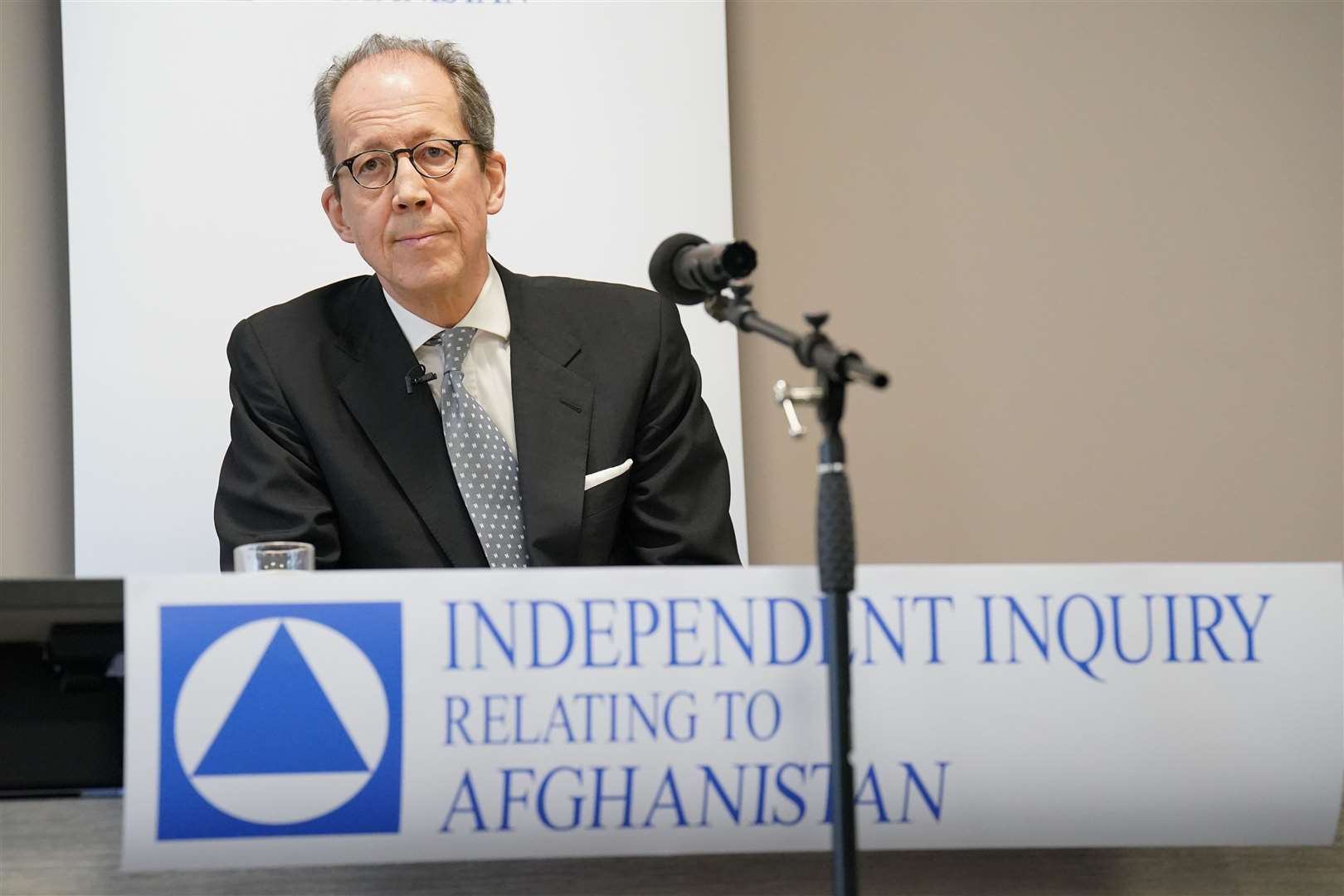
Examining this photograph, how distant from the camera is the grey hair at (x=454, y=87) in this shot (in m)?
1.94

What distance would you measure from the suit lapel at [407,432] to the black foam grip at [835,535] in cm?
100

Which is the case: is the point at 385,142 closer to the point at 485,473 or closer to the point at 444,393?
the point at 444,393

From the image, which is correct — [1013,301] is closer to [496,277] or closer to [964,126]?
[964,126]

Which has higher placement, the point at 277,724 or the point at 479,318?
the point at 479,318

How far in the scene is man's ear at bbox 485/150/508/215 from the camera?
1.99 meters

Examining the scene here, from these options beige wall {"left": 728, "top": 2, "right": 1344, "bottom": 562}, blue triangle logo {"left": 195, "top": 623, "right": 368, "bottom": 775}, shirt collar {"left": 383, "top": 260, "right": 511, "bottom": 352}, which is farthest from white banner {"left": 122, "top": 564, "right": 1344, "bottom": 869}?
beige wall {"left": 728, "top": 2, "right": 1344, "bottom": 562}

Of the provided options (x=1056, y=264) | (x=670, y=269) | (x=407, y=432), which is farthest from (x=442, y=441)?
(x=1056, y=264)

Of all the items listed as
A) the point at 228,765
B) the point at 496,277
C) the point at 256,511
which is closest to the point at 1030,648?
the point at 228,765

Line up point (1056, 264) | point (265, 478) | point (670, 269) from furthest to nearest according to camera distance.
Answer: point (1056, 264), point (265, 478), point (670, 269)

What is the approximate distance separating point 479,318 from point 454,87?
1.09 feet

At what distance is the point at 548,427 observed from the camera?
5.95ft

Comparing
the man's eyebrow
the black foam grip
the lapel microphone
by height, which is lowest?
the black foam grip

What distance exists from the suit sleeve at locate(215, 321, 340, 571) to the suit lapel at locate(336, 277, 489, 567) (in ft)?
0.30

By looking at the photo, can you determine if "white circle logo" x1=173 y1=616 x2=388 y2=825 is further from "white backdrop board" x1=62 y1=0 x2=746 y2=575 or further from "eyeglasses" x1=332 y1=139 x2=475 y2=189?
"white backdrop board" x1=62 y1=0 x2=746 y2=575
